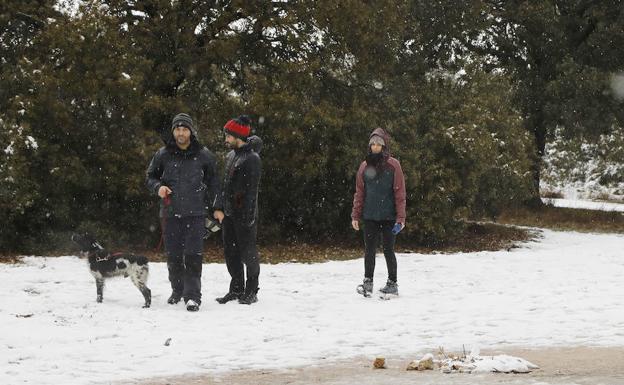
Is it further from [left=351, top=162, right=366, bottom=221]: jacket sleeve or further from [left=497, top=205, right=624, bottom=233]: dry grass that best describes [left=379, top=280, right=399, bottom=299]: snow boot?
[left=497, top=205, right=624, bottom=233]: dry grass

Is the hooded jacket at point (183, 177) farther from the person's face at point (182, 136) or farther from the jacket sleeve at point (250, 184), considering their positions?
the jacket sleeve at point (250, 184)

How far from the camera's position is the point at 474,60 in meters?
20.8

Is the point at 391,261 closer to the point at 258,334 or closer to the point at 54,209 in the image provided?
the point at 258,334

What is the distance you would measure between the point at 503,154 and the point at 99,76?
9745 millimetres

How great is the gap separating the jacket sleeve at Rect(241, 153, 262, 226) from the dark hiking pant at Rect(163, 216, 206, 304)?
48 cm

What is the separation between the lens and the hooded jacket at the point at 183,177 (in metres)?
8.50

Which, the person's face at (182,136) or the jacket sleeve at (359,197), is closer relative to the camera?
the person's face at (182,136)

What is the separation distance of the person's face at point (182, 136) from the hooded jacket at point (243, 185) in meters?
0.58

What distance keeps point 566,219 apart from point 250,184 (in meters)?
19.3

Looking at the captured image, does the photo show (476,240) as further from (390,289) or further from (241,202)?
(241,202)

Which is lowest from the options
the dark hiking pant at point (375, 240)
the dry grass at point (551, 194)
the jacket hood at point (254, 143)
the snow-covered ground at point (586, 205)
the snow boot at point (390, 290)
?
the snow boot at point (390, 290)

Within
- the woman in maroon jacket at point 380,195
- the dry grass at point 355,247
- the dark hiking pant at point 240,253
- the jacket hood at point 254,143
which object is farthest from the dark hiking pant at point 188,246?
the dry grass at point 355,247

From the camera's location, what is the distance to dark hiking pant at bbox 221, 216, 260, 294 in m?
8.87

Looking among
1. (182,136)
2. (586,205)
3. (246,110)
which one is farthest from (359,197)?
(586,205)
